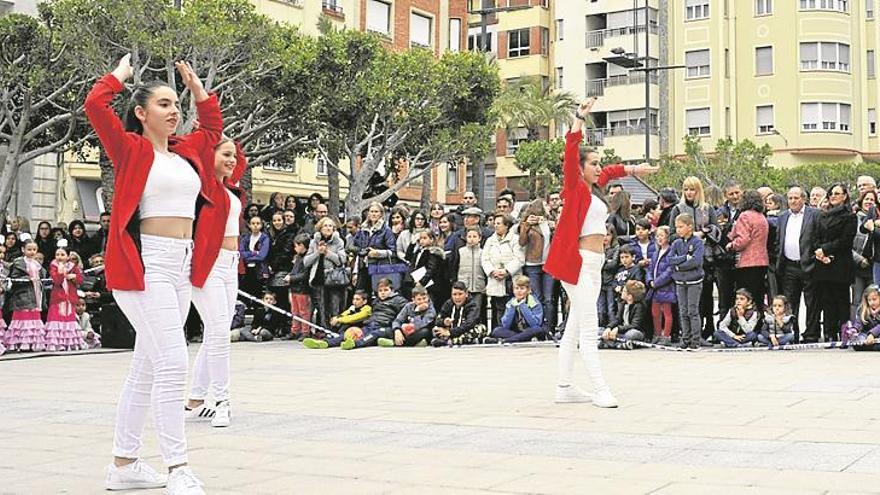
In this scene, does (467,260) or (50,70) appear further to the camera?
(50,70)

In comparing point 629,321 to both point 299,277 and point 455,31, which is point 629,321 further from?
point 455,31

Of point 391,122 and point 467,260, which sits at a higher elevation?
point 391,122

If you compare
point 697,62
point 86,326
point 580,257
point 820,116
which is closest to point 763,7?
point 697,62

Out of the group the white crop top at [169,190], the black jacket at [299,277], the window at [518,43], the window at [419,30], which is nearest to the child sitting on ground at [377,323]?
the black jacket at [299,277]

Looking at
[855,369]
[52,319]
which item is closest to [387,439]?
[855,369]

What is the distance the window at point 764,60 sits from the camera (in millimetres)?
57594

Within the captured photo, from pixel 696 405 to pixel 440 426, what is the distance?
6.94ft

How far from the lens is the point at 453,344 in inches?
610

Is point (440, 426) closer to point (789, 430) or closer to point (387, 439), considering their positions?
point (387, 439)

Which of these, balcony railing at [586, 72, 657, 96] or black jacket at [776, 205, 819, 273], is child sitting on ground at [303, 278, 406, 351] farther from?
balcony railing at [586, 72, 657, 96]

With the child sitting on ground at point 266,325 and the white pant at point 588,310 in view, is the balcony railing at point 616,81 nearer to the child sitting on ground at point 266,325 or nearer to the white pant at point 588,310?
the child sitting on ground at point 266,325

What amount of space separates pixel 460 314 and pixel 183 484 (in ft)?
34.7

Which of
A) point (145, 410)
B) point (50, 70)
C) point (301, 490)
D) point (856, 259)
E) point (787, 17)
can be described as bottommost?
point (301, 490)

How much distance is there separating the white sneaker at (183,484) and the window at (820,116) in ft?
181
